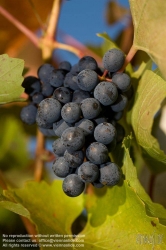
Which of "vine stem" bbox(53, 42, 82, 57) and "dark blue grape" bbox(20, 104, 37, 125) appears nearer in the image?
"dark blue grape" bbox(20, 104, 37, 125)

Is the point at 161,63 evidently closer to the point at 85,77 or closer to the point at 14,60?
the point at 85,77

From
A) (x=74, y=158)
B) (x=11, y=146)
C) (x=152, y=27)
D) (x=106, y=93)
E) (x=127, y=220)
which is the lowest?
(x=11, y=146)

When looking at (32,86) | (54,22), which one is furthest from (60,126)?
(54,22)

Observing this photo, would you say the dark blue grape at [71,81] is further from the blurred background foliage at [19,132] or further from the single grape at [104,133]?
the blurred background foliage at [19,132]

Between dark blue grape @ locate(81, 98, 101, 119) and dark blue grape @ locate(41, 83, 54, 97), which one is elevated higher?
dark blue grape @ locate(81, 98, 101, 119)

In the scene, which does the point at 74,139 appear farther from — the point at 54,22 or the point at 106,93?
the point at 54,22

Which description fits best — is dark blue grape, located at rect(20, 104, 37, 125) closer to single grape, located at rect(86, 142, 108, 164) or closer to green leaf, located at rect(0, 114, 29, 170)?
single grape, located at rect(86, 142, 108, 164)

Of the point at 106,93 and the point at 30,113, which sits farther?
the point at 30,113

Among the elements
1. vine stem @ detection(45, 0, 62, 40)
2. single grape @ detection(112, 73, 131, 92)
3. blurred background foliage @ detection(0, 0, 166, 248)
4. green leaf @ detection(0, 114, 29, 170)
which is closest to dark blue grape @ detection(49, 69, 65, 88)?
single grape @ detection(112, 73, 131, 92)
